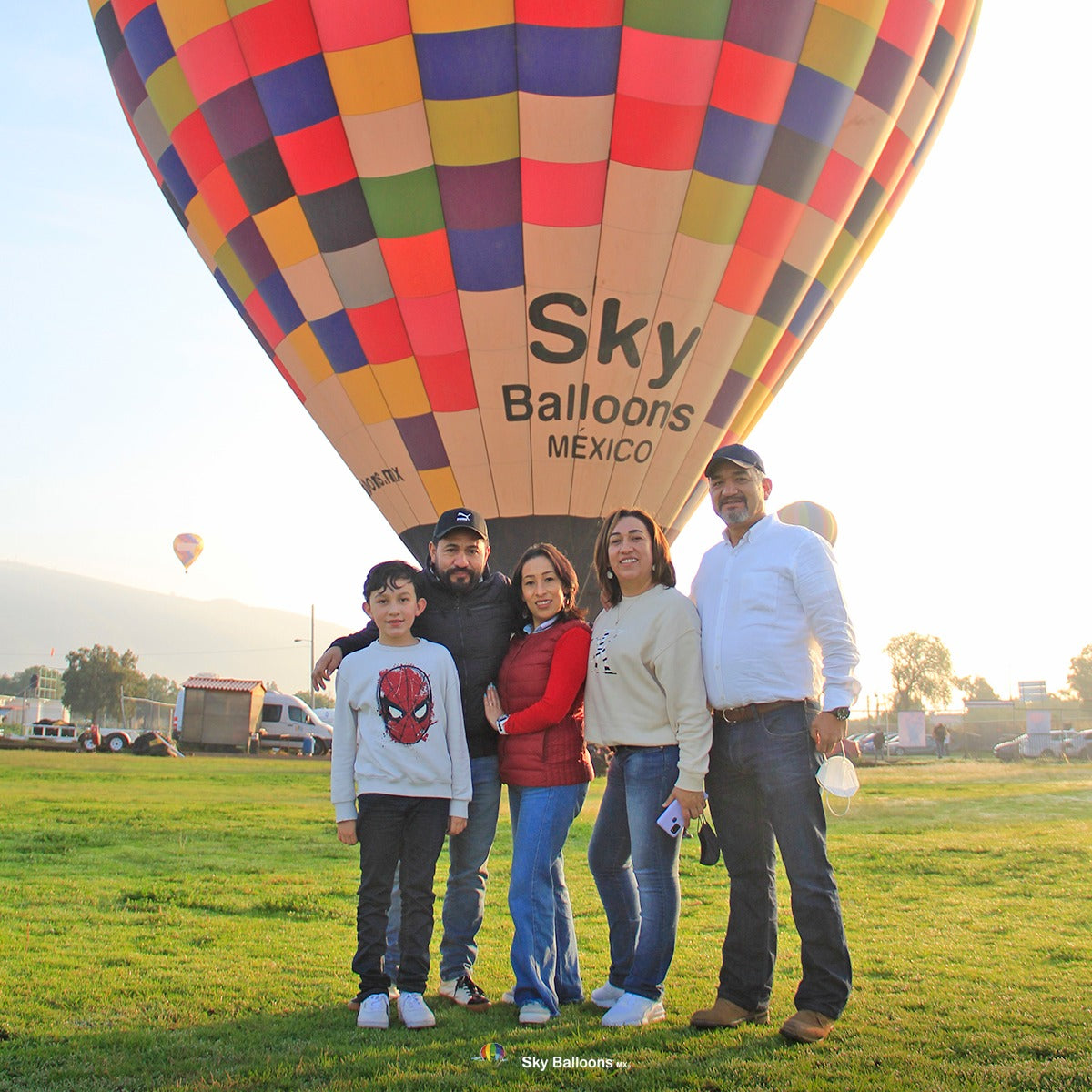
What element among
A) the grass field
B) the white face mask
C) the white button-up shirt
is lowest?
the grass field

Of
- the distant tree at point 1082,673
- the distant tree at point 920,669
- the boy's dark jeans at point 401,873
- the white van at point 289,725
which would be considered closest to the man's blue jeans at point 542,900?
the boy's dark jeans at point 401,873

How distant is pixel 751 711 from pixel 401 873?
3.75ft

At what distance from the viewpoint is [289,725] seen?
90.2ft

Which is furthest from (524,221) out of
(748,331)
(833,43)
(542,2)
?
(833,43)

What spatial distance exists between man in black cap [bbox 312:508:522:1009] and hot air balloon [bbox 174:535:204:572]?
3480cm

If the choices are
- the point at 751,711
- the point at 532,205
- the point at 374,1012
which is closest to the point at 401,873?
the point at 374,1012

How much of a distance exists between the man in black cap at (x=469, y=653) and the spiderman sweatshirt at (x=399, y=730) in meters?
0.16

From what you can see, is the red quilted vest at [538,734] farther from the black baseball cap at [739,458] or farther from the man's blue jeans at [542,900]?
the black baseball cap at [739,458]

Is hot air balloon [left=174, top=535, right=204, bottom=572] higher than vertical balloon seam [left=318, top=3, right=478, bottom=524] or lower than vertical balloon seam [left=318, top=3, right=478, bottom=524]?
higher

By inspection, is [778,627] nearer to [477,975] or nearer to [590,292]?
[477,975]

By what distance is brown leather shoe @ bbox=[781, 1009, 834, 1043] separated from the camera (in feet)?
8.93

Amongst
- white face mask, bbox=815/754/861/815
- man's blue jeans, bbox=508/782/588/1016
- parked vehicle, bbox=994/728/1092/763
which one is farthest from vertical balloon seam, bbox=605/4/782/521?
parked vehicle, bbox=994/728/1092/763

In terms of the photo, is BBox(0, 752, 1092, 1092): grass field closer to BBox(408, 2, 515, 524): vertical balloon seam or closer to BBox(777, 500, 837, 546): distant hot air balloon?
→ BBox(408, 2, 515, 524): vertical balloon seam

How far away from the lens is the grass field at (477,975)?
8.12ft
